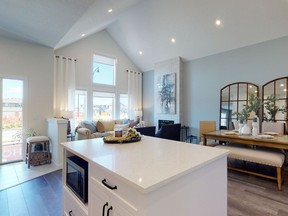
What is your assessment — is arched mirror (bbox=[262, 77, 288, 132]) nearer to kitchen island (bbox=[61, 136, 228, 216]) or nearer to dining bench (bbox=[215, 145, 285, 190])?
dining bench (bbox=[215, 145, 285, 190])

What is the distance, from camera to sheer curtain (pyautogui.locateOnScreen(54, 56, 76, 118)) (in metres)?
5.13

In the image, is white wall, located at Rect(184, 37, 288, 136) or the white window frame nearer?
white wall, located at Rect(184, 37, 288, 136)

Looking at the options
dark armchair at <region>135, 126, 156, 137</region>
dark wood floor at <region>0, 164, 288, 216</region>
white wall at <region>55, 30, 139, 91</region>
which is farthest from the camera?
white wall at <region>55, 30, 139, 91</region>

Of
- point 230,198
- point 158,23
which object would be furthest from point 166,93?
point 230,198

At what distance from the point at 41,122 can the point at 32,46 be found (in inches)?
78.0

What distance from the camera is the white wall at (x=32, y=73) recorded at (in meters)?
3.99

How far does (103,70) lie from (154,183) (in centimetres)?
622

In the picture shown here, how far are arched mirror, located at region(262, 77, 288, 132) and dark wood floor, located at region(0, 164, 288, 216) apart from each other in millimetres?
1773

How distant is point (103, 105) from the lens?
6453mm

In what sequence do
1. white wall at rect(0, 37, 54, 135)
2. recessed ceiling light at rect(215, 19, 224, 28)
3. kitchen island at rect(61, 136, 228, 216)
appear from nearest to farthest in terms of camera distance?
kitchen island at rect(61, 136, 228, 216), white wall at rect(0, 37, 54, 135), recessed ceiling light at rect(215, 19, 224, 28)

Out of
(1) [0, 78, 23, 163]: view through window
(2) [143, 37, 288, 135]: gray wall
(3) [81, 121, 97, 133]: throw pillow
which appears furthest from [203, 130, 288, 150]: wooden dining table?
(1) [0, 78, 23, 163]: view through window

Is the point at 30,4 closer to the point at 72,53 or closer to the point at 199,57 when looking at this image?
the point at 72,53

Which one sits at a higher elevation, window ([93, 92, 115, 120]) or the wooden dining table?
window ([93, 92, 115, 120])

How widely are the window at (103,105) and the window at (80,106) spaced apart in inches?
14.8
